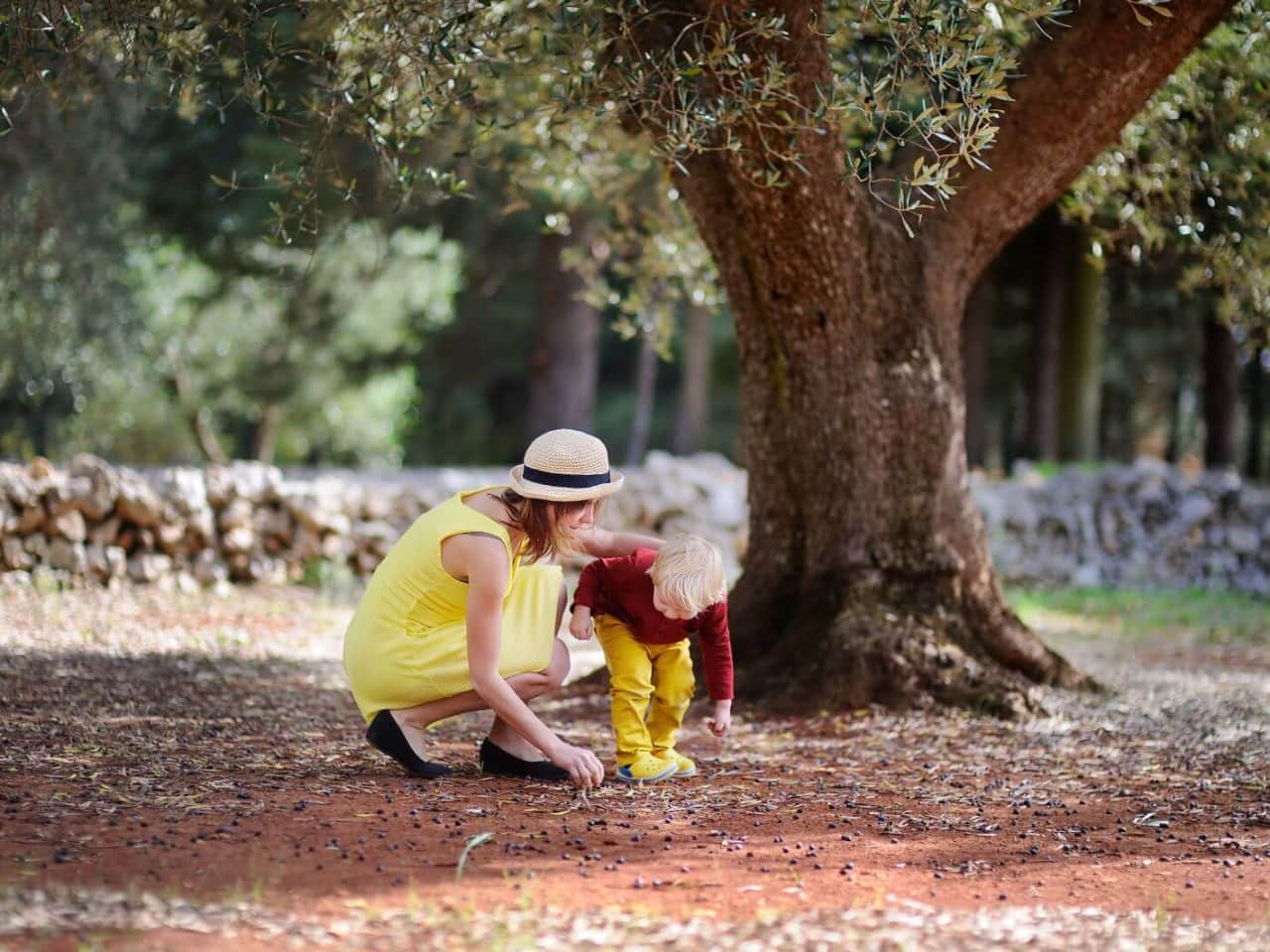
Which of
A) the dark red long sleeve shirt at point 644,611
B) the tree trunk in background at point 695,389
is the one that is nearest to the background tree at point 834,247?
the dark red long sleeve shirt at point 644,611

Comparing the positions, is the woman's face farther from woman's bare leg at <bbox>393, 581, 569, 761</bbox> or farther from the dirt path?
the dirt path

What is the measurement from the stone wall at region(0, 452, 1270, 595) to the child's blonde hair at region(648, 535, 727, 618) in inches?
240

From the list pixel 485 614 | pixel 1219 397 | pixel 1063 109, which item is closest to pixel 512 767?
pixel 485 614

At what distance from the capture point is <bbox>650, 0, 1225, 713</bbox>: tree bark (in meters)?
5.81

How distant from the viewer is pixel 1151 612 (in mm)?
11438

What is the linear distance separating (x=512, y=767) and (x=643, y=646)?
0.60 meters

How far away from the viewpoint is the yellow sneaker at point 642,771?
4434mm

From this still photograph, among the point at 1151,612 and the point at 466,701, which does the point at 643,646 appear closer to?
the point at 466,701

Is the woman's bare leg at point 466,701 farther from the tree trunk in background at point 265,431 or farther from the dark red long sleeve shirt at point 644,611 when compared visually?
the tree trunk in background at point 265,431

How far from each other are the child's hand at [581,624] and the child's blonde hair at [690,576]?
28 centimetres

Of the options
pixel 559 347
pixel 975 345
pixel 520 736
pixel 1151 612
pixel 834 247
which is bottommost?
pixel 1151 612

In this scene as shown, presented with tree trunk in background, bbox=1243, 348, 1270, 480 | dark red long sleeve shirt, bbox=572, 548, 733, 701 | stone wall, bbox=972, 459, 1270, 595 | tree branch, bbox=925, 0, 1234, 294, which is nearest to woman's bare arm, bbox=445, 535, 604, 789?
dark red long sleeve shirt, bbox=572, 548, 733, 701

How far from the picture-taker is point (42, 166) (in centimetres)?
1256

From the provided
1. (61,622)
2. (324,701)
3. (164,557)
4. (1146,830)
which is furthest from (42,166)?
(1146,830)
